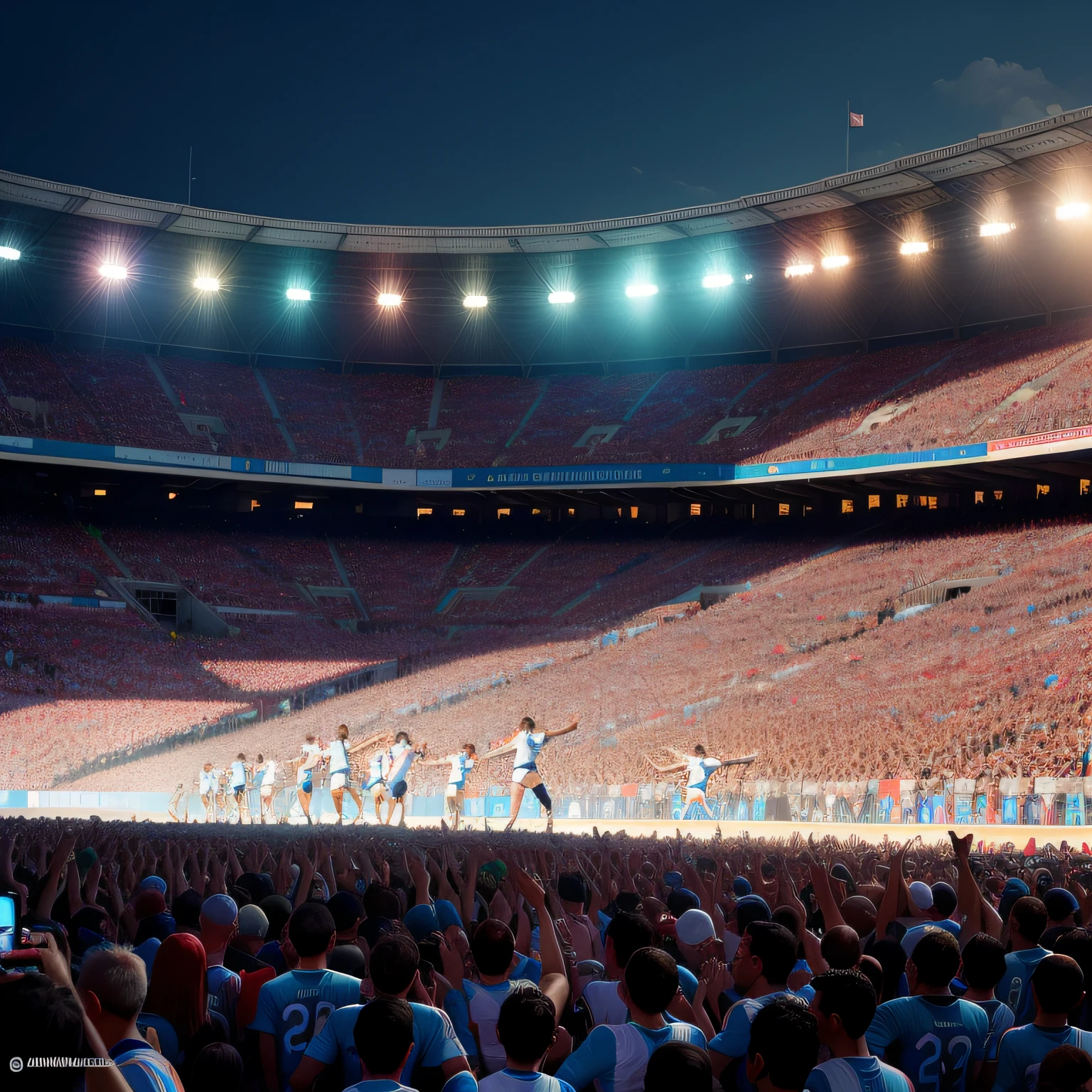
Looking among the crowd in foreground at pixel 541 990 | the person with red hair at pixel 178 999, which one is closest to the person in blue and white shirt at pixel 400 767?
the crowd in foreground at pixel 541 990

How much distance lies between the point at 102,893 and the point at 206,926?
3.23 m

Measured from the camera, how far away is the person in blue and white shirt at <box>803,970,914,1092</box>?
11.8ft

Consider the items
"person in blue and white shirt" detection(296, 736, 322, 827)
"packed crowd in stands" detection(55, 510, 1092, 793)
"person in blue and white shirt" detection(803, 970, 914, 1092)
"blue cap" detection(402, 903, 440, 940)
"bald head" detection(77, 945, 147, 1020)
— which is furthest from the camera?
"packed crowd in stands" detection(55, 510, 1092, 793)

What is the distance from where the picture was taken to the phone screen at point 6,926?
3.35 metres

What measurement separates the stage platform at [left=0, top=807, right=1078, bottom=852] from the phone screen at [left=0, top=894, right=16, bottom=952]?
474 inches

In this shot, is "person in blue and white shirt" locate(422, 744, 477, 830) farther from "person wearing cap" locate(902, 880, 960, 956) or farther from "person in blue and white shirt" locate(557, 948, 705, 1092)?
"person in blue and white shirt" locate(557, 948, 705, 1092)

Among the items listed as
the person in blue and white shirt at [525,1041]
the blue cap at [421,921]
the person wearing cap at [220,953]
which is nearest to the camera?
the person in blue and white shirt at [525,1041]

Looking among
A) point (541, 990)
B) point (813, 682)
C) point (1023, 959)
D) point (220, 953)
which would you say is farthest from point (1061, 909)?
point (813, 682)

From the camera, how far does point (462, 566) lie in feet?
165

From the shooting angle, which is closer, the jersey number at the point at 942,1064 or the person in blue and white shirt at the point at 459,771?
the jersey number at the point at 942,1064

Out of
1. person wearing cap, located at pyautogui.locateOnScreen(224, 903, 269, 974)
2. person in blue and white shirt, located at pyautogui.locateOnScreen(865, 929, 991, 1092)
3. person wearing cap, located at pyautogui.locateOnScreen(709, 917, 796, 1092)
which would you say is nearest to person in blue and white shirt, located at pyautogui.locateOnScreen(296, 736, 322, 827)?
person wearing cap, located at pyautogui.locateOnScreen(224, 903, 269, 974)

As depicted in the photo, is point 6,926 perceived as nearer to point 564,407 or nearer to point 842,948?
point 842,948

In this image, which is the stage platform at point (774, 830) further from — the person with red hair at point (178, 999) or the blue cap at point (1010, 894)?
the person with red hair at point (178, 999)

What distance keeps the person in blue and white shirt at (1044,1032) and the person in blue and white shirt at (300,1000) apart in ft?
8.06
